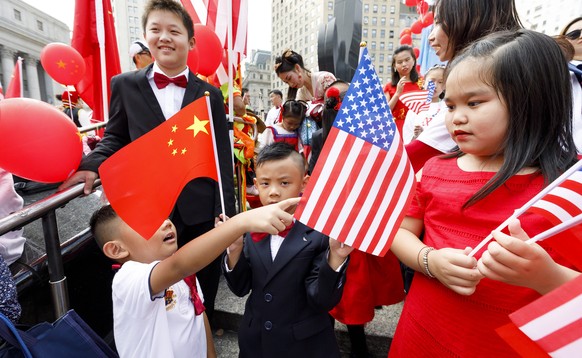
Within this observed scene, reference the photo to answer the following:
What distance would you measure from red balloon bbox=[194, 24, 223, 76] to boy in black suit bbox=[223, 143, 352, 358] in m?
2.52

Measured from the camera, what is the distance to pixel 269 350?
4.77 feet

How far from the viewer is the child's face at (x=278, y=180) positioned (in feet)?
4.93

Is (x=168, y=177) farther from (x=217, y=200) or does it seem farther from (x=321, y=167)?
(x=217, y=200)

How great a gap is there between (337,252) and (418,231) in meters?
0.35

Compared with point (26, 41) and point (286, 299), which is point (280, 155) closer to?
point (286, 299)

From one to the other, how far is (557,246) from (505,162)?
27 cm

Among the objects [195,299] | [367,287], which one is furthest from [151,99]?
[367,287]

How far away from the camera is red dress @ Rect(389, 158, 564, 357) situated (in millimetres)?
943

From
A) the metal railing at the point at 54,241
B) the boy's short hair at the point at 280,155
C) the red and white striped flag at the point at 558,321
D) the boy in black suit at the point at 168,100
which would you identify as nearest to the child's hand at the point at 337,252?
the boy's short hair at the point at 280,155

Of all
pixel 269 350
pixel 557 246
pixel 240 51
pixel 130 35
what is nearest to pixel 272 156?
pixel 269 350

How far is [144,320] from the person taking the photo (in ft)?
4.14

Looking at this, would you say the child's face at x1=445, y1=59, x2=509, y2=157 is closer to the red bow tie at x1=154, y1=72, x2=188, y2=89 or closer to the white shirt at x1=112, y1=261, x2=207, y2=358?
the white shirt at x1=112, y1=261, x2=207, y2=358

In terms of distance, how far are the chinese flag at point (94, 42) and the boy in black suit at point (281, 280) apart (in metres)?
3.14

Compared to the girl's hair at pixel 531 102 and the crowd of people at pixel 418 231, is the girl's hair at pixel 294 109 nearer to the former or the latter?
the crowd of people at pixel 418 231
